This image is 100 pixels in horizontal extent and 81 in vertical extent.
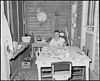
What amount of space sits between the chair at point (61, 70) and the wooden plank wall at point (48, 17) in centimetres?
348

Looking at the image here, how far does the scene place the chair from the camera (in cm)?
241

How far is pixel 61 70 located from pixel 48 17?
368cm

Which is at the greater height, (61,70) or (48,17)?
(48,17)

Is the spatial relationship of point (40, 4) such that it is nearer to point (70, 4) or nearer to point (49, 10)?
point (49, 10)

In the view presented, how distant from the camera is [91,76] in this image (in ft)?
11.6

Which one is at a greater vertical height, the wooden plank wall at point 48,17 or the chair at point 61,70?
the wooden plank wall at point 48,17

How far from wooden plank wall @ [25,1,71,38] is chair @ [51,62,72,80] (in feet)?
11.4

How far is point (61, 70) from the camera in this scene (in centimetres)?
259

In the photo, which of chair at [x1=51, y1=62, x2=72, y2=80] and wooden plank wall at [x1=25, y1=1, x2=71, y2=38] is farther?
wooden plank wall at [x1=25, y1=1, x2=71, y2=38]

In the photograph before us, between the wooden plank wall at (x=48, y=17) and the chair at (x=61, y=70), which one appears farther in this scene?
the wooden plank wall at (x=48, y=17)

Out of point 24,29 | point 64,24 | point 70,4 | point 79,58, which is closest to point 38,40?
point 24,29

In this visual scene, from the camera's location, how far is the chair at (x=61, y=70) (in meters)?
2.41

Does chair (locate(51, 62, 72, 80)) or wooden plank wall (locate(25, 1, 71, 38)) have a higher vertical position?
wooden plank wall (locate(25, 1, 71, 38))

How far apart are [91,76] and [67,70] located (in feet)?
4.20
